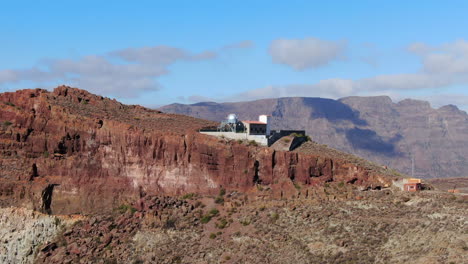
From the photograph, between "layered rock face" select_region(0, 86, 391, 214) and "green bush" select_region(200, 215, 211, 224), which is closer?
"green bush" select_region(200, 215, 211, 224)

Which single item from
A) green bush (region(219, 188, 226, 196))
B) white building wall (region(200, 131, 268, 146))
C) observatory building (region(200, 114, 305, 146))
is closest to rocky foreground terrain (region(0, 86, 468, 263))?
green bush (region(219, 188, 226, 196))

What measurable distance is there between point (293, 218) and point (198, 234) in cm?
919

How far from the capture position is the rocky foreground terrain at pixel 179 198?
6150cm

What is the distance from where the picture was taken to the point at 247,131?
80.1 m

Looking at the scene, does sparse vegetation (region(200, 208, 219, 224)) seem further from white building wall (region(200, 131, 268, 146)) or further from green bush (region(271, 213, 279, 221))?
white building wall (region(200, 131, 268, 146))

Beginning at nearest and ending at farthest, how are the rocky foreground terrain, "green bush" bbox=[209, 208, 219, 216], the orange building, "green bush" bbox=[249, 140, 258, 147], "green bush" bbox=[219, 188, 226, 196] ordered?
the rocky foreground terrain → the orange building → "green bush" bbox=[209, 208, 219, 216] → "green bush" bbox=[219, 188, 226, 196] → "green bush" bbox=[249, 140, 258, 147]

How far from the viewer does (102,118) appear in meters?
80.4

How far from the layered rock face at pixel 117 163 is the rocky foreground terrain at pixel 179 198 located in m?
0.12

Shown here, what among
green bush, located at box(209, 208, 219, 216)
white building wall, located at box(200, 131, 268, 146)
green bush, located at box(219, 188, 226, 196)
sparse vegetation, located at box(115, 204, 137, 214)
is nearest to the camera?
green bush, located at box(209, 208, 219, 216)

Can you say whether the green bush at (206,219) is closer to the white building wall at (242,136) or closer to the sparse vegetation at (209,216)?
the sparse vegetation at (209,216)

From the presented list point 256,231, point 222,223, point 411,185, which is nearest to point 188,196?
point 222,223

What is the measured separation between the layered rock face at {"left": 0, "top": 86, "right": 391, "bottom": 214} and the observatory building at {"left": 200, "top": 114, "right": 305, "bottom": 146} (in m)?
3.28

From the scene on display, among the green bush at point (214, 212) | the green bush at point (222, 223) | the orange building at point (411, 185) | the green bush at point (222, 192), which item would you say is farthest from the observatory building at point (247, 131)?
the orange building at point (411, 185)

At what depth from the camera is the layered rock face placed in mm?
71625
